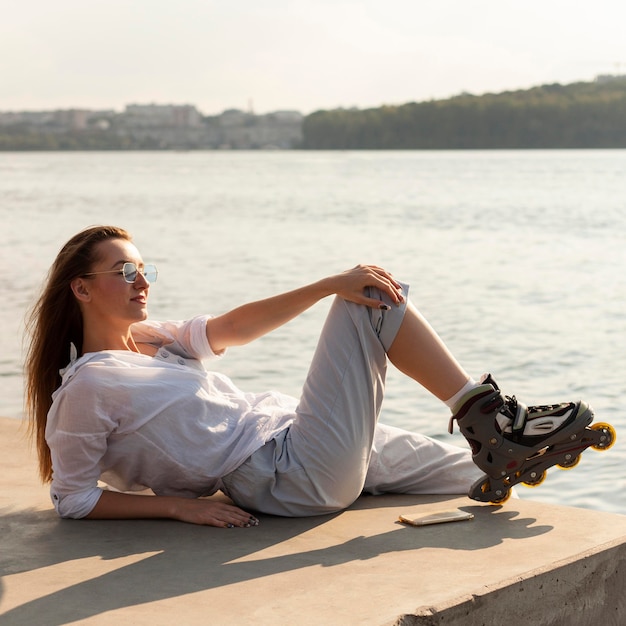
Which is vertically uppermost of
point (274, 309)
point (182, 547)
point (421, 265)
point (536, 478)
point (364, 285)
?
point (364, 285)

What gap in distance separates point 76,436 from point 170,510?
1.42 ft

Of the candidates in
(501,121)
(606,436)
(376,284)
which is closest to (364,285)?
(376,284)

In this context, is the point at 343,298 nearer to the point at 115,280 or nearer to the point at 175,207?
the point at 115,280

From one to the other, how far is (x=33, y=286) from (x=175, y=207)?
69.1 ft

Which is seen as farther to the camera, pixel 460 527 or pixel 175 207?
pixel 175 207

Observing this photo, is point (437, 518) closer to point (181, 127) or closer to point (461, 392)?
point (461, 392)

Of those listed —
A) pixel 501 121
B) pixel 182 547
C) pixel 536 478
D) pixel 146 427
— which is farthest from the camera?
pixel 501 121

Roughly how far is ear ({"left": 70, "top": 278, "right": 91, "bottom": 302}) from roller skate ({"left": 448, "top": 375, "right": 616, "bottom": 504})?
1.27 meters

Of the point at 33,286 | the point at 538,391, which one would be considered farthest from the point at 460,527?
the point at 33,286

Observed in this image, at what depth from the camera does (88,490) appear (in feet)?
11.7

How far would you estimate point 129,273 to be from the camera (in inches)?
142

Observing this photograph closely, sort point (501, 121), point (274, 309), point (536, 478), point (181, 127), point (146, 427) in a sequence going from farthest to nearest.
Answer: point (181, 127) < point (501, 121) < point (274, 309) < point (536, 478) < point (146, 427)

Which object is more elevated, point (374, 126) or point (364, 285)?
point (374, 126)

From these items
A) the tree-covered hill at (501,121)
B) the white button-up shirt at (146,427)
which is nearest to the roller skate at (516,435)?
the white button-up shirt at (146,427)
